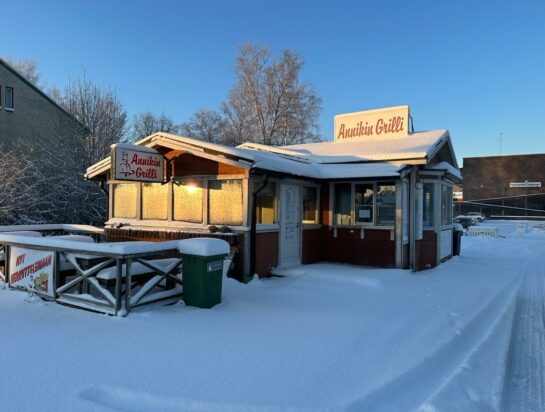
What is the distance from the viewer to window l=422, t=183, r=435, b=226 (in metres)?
12.4

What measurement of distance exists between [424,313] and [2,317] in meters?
6.32

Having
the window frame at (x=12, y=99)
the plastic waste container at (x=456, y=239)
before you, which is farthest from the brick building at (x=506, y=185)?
the window frame at (x=12, y=99)

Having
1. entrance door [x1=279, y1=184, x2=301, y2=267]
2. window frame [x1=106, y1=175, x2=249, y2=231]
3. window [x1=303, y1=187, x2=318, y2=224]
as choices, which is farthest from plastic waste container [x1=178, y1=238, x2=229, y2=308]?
window [x1=303, y1=187, x2=318, y2=224]

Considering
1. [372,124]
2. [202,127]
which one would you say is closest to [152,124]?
[202,127]

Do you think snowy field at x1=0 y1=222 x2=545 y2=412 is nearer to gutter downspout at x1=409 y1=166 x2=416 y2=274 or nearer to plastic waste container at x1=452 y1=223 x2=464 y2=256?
gutter downspout at x1=409 y1=166 x2=416 y2=274

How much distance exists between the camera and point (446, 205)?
46.5 feet

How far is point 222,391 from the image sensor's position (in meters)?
3.81

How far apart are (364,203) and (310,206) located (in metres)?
1.47

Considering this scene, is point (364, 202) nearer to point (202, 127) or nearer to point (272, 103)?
point (272, 103)

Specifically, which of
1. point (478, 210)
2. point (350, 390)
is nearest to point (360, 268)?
point (350, 390)

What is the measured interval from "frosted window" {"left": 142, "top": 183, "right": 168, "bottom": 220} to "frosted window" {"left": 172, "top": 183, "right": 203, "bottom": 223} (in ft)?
1.24

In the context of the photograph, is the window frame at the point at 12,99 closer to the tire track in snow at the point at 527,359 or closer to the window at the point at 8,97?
the window at the point at 8,97

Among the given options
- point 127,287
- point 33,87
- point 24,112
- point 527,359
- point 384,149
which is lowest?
point 527,359

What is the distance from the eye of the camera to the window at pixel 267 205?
988 cm
